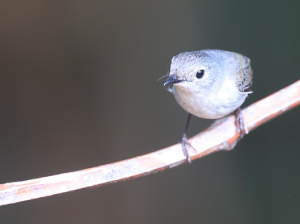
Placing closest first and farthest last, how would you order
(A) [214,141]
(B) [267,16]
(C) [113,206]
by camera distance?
(A) [214,141] < (B) [267,16] < (C) [113,206]

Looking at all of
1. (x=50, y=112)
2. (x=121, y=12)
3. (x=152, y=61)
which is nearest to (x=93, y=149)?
(x=50, y=112)

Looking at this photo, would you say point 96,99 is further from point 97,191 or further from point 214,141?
point 214,141

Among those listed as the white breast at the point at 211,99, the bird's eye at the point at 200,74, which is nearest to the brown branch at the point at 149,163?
the white breast at the point at 211,99

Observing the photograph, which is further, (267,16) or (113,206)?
(113,206)

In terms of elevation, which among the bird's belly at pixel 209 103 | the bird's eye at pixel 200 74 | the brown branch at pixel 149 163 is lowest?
the brown branch at pixel 149 163

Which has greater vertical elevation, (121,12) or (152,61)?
(121,12)

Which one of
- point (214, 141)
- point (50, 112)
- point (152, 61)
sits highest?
point (152, 61)

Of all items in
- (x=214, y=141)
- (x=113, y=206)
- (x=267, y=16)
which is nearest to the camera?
(x=214, y=141)

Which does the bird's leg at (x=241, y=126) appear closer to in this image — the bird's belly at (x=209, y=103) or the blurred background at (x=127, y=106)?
the bird's belly at (x=209, y=103)
